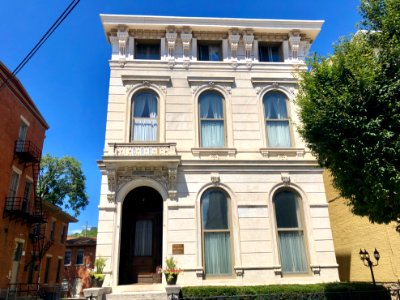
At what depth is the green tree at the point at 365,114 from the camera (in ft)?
29.0

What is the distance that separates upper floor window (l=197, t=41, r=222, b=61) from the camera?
16141mm

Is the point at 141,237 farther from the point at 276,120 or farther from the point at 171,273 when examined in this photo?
the point at 276,120

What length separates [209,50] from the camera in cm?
1631

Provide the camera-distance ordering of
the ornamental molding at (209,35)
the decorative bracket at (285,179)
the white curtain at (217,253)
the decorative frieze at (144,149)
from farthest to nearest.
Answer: the ornamental molding at (209,35) → the decorative bracket at (285,179) → the decorative frieze at (144,149) → the white curtain at (217,253)

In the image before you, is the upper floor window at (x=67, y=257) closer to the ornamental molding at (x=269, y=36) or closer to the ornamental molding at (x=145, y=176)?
the ornamental molding at (x=145, y=176)

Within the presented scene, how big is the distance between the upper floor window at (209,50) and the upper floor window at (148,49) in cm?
209

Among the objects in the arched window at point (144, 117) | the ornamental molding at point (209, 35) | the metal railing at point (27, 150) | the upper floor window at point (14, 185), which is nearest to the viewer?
the arched window at point (144, 117)

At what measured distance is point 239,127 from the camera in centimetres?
1468

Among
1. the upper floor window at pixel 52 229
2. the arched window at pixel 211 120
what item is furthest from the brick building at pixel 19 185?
the arched window at pixel 211 120

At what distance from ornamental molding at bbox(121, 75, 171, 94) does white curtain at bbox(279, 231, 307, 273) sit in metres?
8.33

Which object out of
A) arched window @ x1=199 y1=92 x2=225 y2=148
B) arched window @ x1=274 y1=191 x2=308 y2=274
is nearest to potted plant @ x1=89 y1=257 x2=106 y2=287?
arched window @ x1=199 y1=92 x2=225 y2=148

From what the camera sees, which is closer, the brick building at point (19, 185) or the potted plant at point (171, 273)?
the potted plant at point (171, 273)

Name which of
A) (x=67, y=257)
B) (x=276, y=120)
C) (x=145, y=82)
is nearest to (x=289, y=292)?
(x=276, y=120)

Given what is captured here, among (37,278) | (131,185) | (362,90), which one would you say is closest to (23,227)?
(37,278)
